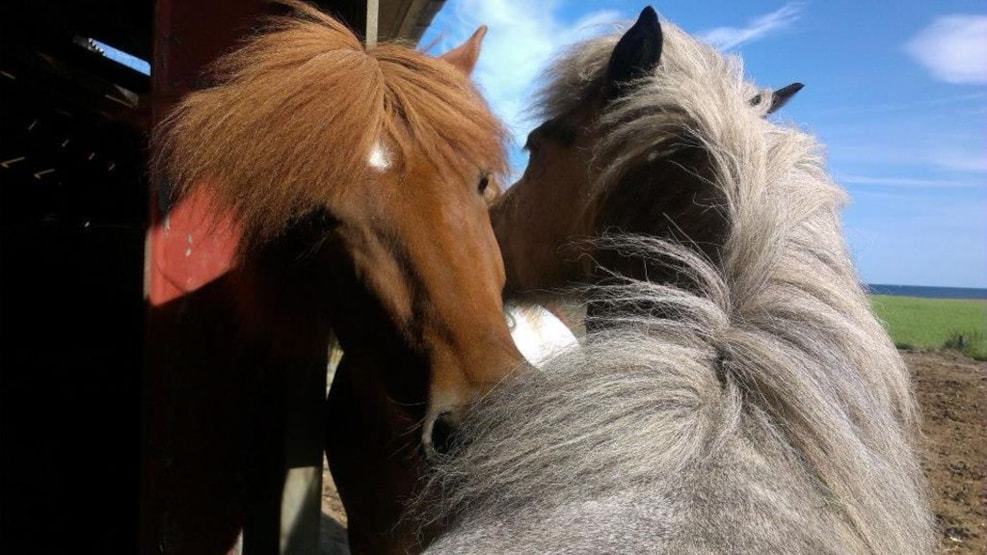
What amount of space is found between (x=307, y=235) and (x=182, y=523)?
1.14 meters

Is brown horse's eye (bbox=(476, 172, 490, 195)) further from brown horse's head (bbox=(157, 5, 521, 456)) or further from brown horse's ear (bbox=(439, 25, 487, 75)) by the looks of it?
brown horse's ear (bbox=(439, 25, 487, 75))

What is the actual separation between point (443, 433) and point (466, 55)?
1397 mm

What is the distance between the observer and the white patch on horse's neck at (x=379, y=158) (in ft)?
4.95

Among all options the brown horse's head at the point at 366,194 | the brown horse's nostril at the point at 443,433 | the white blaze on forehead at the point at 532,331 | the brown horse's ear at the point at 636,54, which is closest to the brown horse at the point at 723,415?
the brown horse's nostril at the point at 443,433

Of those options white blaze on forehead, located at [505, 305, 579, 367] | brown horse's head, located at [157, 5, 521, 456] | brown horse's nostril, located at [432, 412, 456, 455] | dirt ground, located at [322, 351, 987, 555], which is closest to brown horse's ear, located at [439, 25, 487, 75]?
brown horse's head, located at [157, 5, 521, 456]

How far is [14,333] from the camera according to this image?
259 cm

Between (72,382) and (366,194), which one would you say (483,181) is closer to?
(366,194)

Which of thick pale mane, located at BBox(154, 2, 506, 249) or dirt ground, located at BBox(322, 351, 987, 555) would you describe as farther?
dirt ground, located at BBox(322, 351, 987, 555)

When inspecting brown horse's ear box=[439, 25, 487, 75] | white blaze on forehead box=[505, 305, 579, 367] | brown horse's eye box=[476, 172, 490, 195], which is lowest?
white blaze on forehead box=[505, 305, 579, 367]

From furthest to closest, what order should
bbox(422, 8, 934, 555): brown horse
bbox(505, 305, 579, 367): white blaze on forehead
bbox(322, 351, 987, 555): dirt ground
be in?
bbox(322, 351, 987, 555): dirt ground, bbox(505, 305, 579, 367): white blaze on forehead, bbox(422, 8, 934, 555): brown horse

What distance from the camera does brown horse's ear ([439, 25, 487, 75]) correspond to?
214cm

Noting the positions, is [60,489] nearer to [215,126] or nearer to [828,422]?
Result: [215,126]

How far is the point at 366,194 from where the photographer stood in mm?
1478

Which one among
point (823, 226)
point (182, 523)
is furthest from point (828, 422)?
point (182, 523)
